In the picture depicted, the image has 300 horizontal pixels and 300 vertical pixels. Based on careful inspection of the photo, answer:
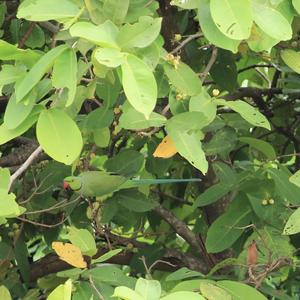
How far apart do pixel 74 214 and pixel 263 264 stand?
0.56m

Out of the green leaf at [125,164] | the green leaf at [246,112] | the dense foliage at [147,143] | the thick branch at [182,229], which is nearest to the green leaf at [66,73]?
the dense foliage at [147,143]

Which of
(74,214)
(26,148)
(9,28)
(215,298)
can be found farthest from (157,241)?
(215,298)

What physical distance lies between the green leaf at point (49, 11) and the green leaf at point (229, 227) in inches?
26.6

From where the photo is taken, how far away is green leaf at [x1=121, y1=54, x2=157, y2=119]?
81 cm

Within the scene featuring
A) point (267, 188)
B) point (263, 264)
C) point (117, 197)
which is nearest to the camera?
point (263, 264)

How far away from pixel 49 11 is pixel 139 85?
0.17 metres

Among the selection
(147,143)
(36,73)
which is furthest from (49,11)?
(147,143)

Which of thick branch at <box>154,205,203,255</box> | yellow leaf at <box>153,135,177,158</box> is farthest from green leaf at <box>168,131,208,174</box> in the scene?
thick branch at <box>154,205,203,255</box>

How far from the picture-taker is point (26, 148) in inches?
64.4

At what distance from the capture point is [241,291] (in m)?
1.10

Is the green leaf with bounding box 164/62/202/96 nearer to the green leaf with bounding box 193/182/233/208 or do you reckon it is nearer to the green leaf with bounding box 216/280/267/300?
the green leaf with bounding box 216/280/267/300

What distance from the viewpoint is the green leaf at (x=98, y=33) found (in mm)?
803

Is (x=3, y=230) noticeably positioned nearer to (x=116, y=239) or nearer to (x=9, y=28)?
(x=116, y=239)

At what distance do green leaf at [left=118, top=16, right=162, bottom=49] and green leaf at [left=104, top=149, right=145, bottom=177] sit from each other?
62 centimetres
